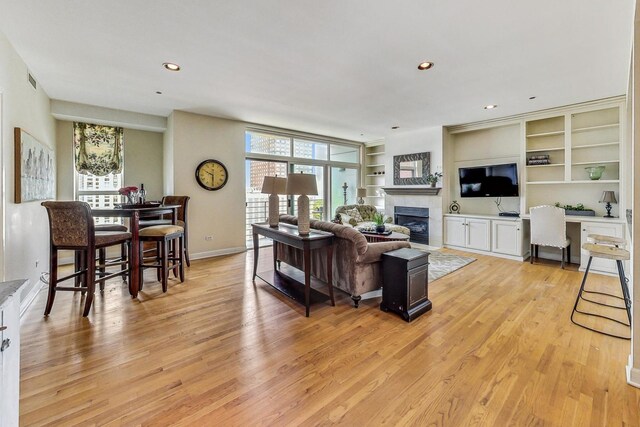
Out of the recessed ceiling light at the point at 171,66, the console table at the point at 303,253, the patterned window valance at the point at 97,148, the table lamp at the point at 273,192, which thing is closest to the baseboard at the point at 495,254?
the console table at the point at 303,253

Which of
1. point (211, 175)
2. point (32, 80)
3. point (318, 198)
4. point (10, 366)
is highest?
point (32, 80)

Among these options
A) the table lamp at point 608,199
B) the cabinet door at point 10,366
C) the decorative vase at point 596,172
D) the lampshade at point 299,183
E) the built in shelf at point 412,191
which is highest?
the decorative vase at point 596,172

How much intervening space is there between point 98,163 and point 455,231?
713cm

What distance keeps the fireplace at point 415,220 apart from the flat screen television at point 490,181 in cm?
96

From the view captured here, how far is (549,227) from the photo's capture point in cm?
440

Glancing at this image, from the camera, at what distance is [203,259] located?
5090mm

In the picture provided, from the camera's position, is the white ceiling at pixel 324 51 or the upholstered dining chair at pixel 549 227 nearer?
the white ceiling at pixel 324 51

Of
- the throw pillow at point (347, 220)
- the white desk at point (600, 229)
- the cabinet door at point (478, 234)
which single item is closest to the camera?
the white desk at point (600, 229)

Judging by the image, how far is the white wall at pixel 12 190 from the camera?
259cm

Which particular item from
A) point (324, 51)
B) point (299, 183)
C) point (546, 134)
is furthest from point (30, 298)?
point (546, 134)

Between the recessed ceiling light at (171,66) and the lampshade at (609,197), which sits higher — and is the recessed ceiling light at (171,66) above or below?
above

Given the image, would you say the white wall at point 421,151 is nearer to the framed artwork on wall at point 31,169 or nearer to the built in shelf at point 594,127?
the built in shelf at point 594,127

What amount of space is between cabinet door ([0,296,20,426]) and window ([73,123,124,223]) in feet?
16.1

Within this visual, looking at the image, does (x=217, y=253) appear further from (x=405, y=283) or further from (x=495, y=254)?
(x=495, y=254)
